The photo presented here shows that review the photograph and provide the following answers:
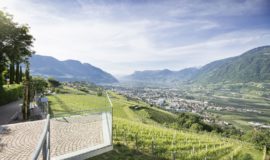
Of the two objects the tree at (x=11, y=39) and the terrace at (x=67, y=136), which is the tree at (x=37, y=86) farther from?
the terrace at (x=67, y=136)

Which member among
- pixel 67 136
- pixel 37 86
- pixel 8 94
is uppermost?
pixel 37 86

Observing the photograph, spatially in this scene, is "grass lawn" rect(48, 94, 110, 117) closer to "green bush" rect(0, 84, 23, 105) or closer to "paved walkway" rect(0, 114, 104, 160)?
"paved walkway" rect(0, 114, 104, 160)

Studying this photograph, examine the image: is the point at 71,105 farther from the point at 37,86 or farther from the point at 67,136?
the point at 67,136

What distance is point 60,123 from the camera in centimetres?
1371

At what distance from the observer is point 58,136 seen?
12.3 m

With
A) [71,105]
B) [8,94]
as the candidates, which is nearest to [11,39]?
[8,94]

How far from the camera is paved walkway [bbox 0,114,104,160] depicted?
33.4 ft

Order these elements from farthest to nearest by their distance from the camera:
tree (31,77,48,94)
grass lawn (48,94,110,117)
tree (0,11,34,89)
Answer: tree (31,77,48,94) → tree (0,11,34,89) → grass lawn (48,94,110,117)

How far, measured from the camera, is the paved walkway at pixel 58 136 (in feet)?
33.4

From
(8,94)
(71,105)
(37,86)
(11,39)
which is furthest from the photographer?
(37,86)

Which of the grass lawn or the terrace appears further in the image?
the grass lawn

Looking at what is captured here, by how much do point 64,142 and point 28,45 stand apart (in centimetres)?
2318

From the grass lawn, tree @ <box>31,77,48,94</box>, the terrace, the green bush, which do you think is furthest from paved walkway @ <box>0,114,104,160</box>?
tree @ <box>31,77,48,94</box>

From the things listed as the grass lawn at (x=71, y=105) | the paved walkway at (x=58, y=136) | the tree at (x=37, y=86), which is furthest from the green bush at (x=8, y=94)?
the paved walkway at (x=58, y=136)
